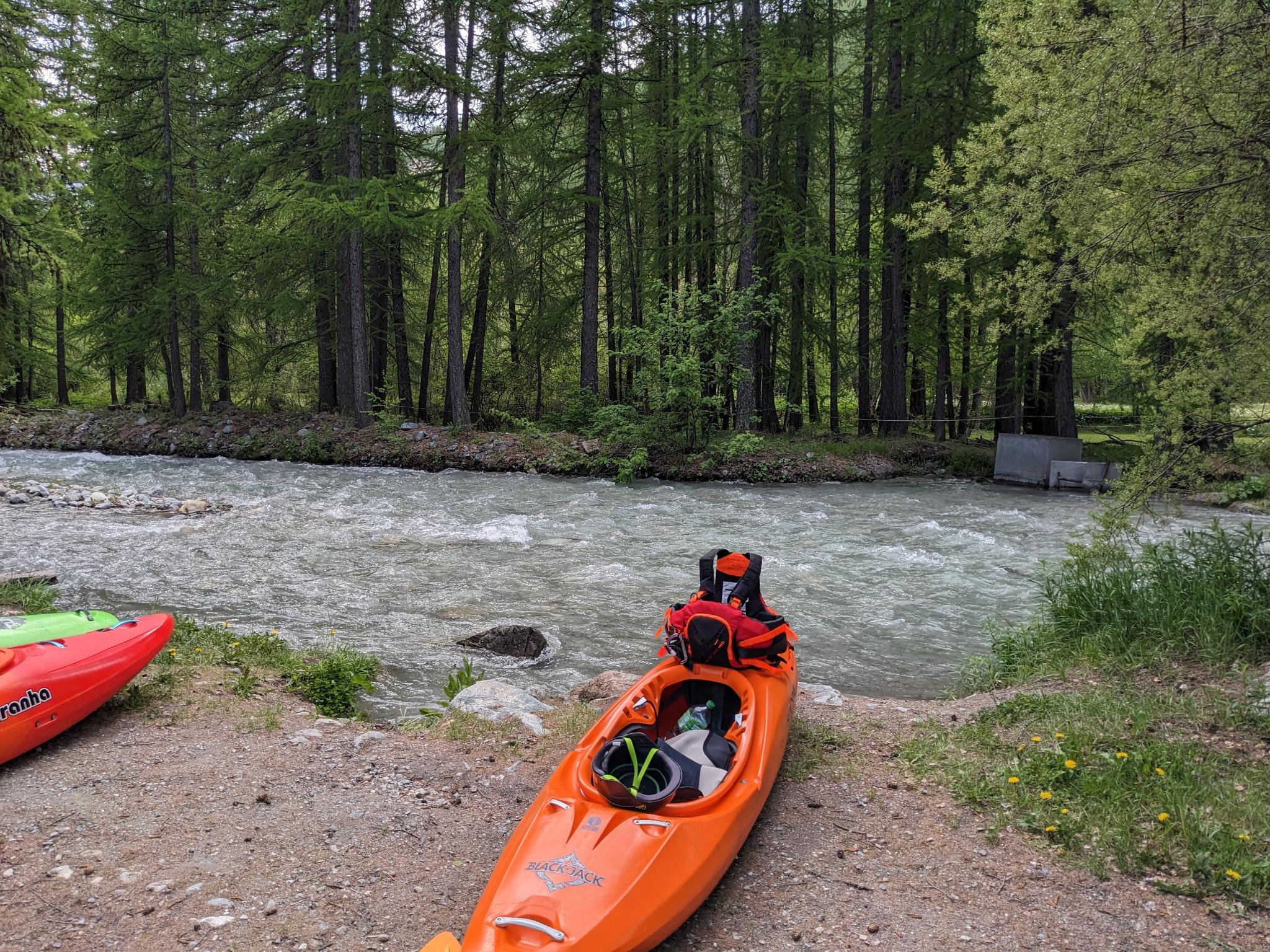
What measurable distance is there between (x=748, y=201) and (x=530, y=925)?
49.9 feet

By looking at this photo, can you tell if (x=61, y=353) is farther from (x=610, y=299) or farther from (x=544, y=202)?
(x=610, y=299)

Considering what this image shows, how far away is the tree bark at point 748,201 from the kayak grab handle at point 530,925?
13536mm

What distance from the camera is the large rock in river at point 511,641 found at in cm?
629

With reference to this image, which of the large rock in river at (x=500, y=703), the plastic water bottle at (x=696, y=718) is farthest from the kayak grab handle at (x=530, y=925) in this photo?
the large rock in river at (x=500, y=703)

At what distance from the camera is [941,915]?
9.62 feet

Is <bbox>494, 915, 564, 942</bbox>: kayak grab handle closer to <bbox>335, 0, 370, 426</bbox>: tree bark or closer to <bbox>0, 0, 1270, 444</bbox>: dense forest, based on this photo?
<bbox>0, 0, 1270, 444</bbox>: dense forest

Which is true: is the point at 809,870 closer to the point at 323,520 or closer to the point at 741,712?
the point at 741,712

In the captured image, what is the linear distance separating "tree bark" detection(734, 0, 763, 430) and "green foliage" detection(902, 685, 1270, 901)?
457 inches

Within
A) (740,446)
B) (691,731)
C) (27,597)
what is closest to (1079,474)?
(740,446)

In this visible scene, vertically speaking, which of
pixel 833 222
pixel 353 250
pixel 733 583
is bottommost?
pixel 733 583

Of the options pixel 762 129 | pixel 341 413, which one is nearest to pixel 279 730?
pixel 341 413

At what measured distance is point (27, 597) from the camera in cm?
620

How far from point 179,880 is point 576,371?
857 inches

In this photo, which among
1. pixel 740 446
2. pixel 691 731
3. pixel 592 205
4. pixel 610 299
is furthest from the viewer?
pixel 610 299
